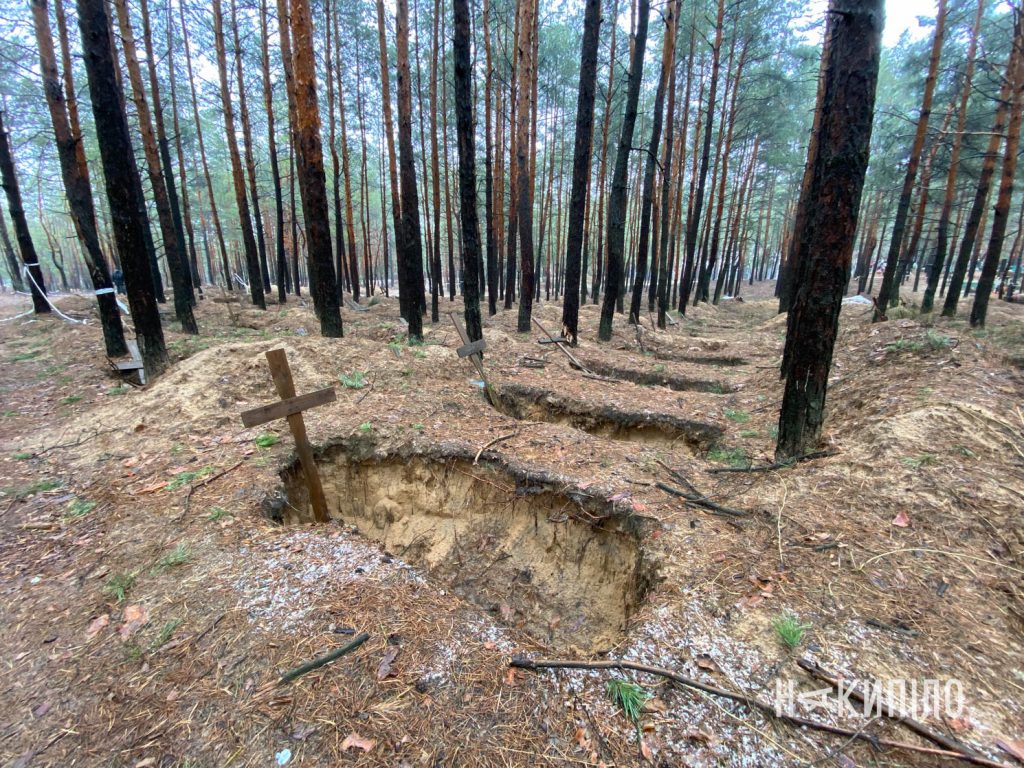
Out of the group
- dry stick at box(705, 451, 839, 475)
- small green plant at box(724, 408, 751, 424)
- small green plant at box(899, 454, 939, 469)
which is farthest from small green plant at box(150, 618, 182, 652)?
small green plant at box(724, 408, 751, 424)

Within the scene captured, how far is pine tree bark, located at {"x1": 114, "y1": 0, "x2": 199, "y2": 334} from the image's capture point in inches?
384

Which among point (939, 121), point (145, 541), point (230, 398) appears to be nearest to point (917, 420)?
point (145, 541)

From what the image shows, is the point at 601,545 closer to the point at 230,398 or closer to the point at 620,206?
the point at 230,398

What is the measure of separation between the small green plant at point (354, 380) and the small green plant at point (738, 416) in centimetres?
589

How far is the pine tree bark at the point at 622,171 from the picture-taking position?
10.4 meters

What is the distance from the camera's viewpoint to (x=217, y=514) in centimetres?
393

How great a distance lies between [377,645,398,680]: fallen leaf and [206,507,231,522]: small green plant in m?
2.30

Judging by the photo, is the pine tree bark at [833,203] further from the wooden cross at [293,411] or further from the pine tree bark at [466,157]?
the pine tree bark at [466,157]

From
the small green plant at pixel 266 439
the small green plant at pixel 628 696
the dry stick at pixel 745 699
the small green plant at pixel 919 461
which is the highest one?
the small green plant at pixel 919 461

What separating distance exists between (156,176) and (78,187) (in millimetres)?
1953

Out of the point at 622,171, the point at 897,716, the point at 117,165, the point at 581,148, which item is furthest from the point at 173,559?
the point at 622,171

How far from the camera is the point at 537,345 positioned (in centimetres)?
1079

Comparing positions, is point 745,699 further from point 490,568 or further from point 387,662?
point 490,568

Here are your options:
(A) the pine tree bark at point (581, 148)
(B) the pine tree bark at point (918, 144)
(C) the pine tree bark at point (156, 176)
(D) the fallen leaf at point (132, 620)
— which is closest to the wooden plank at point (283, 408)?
(D) the fallen leaf at point (132, 620)
